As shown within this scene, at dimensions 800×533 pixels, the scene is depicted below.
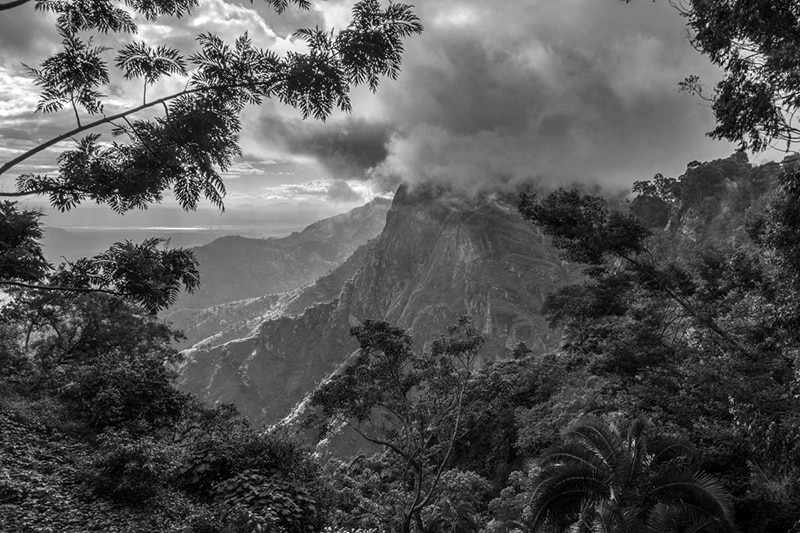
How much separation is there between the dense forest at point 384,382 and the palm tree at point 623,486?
0.05 m

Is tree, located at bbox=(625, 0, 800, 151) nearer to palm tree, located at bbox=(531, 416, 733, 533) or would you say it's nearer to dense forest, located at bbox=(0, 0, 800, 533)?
dense forest, located at bbox=(0, 0, 800, 533)

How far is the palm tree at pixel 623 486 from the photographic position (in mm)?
9938

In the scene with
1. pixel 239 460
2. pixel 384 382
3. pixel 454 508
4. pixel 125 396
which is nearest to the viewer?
pixel 239 460

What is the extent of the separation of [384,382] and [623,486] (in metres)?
9.00

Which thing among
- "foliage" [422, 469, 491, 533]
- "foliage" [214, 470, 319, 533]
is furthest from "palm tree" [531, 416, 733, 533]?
"foliage" [422, 469, 491, 533]

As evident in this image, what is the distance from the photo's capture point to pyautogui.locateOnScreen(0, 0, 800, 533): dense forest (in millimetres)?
7293

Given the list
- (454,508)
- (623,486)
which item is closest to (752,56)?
(623,486)

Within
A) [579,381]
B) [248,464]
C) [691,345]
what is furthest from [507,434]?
[248,464]

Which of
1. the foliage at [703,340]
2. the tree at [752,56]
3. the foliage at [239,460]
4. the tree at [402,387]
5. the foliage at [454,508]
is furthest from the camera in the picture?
the foliage at [454,508]

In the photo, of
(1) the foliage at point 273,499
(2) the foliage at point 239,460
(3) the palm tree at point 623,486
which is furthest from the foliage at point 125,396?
(3) the palm tree at point 623,486

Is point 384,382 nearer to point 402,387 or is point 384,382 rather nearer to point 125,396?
point 402,387

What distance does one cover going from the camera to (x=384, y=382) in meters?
16.7

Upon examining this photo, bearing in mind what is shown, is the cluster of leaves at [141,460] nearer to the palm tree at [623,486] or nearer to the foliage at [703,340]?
the palm tree at [623,486]

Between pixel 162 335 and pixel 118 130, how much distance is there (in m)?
25.0
